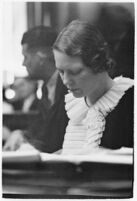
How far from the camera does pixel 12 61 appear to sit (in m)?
1.53

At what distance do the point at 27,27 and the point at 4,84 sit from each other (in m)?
0.32

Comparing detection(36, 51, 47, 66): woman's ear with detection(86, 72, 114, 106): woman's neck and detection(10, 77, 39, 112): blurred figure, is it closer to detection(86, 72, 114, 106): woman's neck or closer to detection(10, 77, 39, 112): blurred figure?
detection(10, 77, 39, 112): blurred figure

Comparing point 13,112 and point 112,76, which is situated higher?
point 112,76

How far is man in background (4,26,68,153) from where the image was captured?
1.53 meters

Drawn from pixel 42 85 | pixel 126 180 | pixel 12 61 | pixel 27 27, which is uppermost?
pixel 27 27

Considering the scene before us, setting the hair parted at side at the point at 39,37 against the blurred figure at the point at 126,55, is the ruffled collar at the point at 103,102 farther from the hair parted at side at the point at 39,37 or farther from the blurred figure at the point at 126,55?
the hair parted at side at the point at 39,37

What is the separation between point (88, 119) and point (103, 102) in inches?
4.6

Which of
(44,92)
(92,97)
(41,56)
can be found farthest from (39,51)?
(92,97)

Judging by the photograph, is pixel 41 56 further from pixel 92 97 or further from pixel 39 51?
pixel 92 97

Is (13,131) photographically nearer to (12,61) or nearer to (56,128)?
(56,128)

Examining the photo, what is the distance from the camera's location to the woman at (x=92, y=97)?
1.50 meters

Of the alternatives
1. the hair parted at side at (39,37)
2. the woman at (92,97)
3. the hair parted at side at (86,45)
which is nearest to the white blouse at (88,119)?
A: the woman at (92,97)

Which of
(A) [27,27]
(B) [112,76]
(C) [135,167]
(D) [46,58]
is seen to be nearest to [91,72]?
(B) [112,76]

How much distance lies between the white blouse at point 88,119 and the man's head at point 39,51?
183 mm
